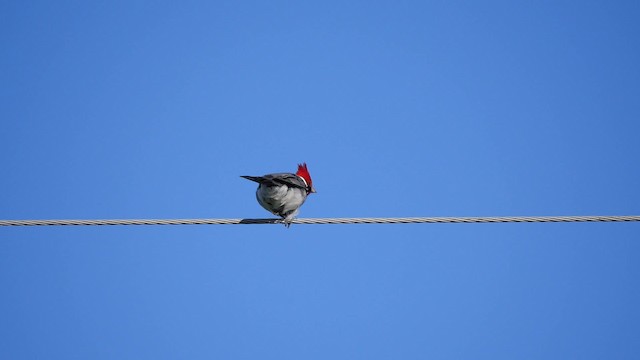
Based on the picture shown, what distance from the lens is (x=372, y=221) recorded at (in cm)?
711

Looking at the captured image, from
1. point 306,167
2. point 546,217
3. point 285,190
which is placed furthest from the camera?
point 306,167

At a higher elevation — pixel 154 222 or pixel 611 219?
pixel 611 219

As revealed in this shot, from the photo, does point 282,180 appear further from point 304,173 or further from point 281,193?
point 304,173

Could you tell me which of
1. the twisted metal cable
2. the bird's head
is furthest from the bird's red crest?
the twisted metal cable

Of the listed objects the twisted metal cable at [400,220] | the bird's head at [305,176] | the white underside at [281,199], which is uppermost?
the bird's head at [305,176]

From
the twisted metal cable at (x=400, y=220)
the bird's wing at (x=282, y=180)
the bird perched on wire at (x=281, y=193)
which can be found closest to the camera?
the twisted metal cable at (x=400, y=220)

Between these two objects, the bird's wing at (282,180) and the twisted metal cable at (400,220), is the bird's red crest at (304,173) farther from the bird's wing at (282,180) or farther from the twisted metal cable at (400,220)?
the twisted metal cable at (400,220)

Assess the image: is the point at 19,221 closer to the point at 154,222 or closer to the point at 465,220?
the point at 154,222

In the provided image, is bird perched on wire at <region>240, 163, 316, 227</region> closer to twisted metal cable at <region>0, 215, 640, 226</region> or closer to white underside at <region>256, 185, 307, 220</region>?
white underside at <region>256, 185, 307, 220</region>

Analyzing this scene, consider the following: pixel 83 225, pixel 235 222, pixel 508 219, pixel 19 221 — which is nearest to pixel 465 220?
pixel 508 219

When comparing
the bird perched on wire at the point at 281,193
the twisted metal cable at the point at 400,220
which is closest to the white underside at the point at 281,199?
the bird perched on wire at the point at 281,193

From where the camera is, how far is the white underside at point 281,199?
32.3ft

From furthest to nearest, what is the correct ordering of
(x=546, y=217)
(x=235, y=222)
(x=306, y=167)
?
1. (x=306, y=167)
2. (x=235, y=222)
3. (x=546, y=217)

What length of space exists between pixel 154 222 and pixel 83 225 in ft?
2.63
